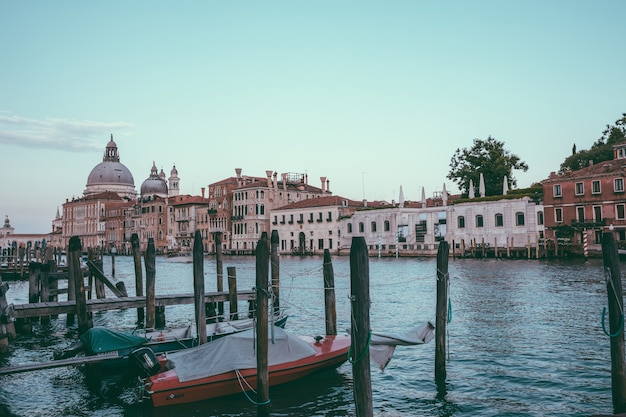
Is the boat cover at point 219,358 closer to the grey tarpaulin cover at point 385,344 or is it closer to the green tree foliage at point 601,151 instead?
the grey tarpaulin cover at point 385,344

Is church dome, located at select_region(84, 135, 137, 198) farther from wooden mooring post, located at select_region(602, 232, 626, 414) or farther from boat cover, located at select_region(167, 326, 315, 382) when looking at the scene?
wooden mooring post, located at select_region(602, 232, 626, 414)

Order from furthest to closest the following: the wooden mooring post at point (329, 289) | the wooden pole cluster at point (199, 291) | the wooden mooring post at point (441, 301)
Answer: the wooden mooring post at point (329, 289), the wooden pole cluster at point (199, 291), the wooden mooring post at point (441, 301)

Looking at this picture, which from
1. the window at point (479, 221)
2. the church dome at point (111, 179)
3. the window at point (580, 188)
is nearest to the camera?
the window at point (580, 188)

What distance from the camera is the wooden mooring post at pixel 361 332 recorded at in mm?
7531

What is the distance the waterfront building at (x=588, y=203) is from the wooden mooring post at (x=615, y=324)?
4127 centimetres

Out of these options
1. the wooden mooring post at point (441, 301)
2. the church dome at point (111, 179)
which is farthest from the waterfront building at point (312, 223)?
the church dome at point (111, 179)

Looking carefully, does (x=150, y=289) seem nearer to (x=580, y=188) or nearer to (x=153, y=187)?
(x=580, y=188)

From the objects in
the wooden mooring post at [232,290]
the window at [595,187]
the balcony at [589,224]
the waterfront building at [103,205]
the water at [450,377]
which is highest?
the waterfront building at [103,205]

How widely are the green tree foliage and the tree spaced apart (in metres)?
5.57

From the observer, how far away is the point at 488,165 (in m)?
62.8

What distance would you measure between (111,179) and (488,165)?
9742cm

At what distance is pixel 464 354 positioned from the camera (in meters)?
14.5

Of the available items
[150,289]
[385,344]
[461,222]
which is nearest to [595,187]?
[461,222]

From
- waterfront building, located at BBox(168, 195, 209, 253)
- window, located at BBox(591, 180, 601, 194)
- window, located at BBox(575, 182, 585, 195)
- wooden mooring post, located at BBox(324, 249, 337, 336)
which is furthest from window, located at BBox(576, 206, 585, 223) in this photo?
waterfront building, located at BBox(168, 195, 209, 253)
